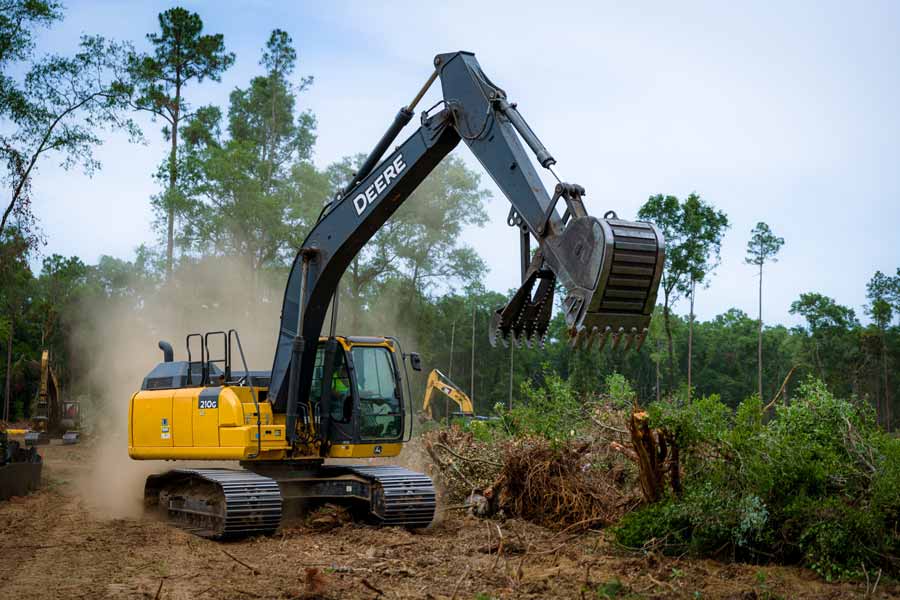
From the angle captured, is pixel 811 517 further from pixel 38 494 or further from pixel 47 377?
pixel 47 377

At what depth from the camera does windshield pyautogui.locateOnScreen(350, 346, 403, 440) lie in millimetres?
11477

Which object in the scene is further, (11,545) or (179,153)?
(179,153)

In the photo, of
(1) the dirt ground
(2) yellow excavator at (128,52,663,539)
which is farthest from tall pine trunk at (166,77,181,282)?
(1) the dirt ground

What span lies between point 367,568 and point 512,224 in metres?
3.36

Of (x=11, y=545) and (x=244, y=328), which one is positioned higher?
(x=244, y=328)

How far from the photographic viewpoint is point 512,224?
841 cm

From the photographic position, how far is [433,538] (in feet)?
35.0

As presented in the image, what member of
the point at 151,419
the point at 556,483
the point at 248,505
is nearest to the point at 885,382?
the point at 556,483

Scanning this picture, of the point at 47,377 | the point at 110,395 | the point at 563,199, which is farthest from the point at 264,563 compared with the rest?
the point at 110,395

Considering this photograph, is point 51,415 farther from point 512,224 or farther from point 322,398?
point 512,224

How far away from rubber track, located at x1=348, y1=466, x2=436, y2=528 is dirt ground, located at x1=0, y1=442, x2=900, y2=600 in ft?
0.65

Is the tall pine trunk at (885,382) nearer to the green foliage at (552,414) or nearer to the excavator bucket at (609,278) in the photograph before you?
the green foliage at (552,414)

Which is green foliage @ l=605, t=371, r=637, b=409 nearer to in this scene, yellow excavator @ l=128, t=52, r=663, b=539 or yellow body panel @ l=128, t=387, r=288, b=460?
yellow excavator @ l=128, t=52, r=663, b=539

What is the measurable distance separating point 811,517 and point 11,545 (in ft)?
26.7
